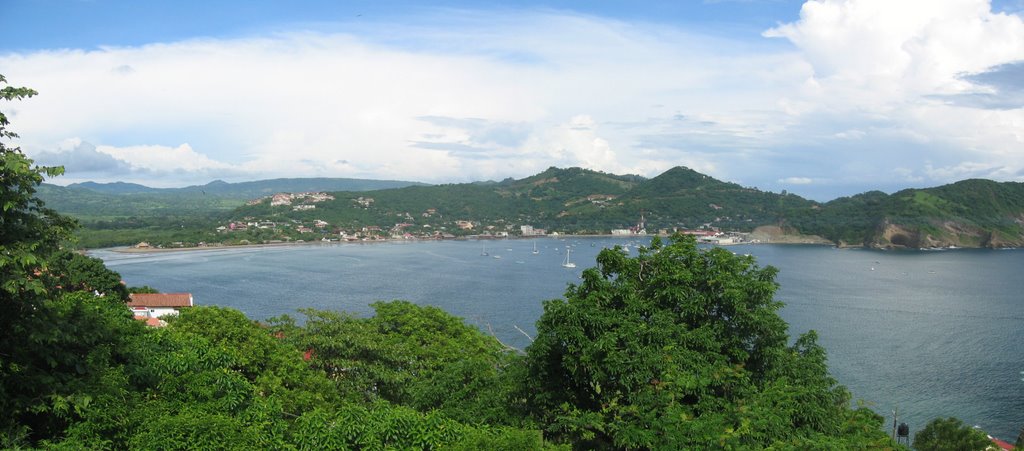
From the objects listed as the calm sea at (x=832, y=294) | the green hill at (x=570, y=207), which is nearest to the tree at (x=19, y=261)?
the calm sea at (x=832, y=294)

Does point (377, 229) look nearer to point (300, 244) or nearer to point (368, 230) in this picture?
point (368, 230)

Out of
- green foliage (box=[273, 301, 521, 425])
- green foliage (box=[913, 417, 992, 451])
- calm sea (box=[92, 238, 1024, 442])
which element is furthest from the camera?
calm sea (box=[92, 238, 1024, 442])

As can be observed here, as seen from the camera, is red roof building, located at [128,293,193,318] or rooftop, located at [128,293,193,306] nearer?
red roof building, located at [128,293,193,318]

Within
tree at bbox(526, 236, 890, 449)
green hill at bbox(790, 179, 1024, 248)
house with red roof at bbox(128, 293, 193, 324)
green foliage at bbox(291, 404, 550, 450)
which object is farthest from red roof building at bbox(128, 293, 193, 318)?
green hill at bbox(790, 179, 1024, 248)

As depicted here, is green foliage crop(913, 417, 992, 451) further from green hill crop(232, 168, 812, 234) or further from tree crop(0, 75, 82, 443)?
green hill crop(232, 168, 812, 234)

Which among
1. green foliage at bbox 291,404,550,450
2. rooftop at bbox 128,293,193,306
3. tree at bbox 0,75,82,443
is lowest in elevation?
rooftop at bbox 128,293,193,306

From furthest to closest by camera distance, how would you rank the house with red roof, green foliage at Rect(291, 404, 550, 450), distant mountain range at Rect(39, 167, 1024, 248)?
distant mountain range at Rect(39, 167, 1024, 248), the house with red roof, green foliage at Rect(291, 404, 550, 450)
